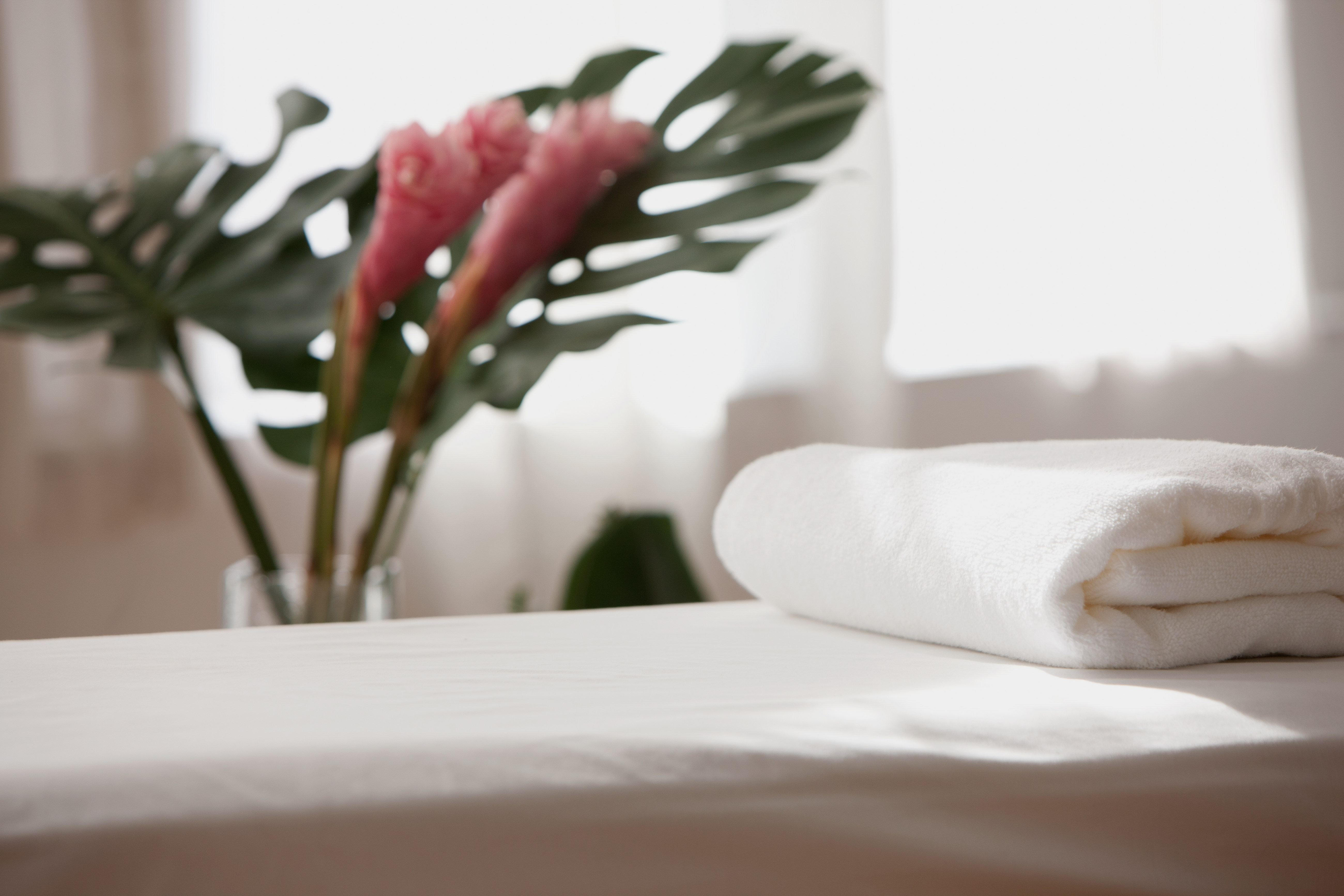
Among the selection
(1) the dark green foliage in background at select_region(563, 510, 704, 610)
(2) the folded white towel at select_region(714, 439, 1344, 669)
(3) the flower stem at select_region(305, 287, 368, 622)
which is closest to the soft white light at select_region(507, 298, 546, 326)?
(3) the flower stem at select_region(305, 287, 368, 622)

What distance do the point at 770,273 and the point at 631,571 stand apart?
0.62m

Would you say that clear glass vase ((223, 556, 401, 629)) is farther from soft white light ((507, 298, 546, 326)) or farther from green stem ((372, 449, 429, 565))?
soft white light ((507, 298, 546, 326))

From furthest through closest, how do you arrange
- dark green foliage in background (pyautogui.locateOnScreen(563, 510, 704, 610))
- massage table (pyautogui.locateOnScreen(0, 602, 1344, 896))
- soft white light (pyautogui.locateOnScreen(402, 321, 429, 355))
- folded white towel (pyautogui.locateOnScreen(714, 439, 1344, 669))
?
soft white light (pyautogui.locateOnScreen(402, 321, 429, 355))
dark green foliage in background (pyautogui.locateOnScreen(563, 510, 704, 610))
folded white towel (pyautogui.locateOnScreen(714, 439, 1344, 669))
massage table (pyautogui.locateOnScreen(0, 602, 1344, 896))

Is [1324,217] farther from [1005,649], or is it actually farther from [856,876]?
[856,876]

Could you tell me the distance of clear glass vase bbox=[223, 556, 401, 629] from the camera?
1.00m

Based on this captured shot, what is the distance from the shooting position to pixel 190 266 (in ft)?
3.68

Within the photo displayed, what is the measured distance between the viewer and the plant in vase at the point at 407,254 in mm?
993

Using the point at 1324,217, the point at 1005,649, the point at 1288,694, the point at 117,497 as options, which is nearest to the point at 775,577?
the point at 1005,649

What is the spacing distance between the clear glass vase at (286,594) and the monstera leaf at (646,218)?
13 centimetres

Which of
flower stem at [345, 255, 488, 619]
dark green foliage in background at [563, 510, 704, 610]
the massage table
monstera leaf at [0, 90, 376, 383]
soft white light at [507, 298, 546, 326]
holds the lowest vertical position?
dark green foliage in background at [563, 510, 704, 610]

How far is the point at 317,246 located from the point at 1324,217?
1552mm

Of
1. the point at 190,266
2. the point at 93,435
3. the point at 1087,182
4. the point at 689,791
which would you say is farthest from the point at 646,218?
the point at 1087,182

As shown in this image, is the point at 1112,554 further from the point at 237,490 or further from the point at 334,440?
the point at 237,490

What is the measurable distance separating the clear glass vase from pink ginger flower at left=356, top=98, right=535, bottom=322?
240 mm
